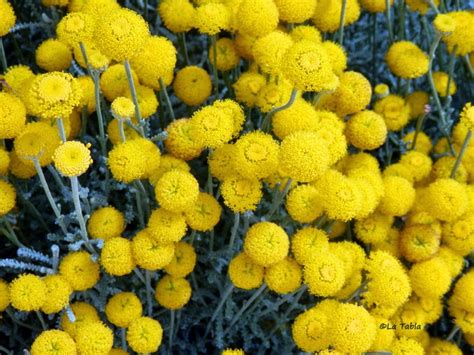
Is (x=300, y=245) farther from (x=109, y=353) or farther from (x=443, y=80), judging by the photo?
(x=443, y=80)

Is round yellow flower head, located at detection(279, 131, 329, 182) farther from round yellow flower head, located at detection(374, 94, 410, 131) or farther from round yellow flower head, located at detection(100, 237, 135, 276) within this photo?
round yellow flower head, located at detection(374, 94, 410, 131)

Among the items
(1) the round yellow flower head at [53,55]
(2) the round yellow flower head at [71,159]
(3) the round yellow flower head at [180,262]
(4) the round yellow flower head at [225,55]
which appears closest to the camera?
(2) the round yellow flower head at [71,159]

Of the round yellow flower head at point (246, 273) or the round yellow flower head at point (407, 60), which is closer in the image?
the round yellow flower head at point (246, 273)

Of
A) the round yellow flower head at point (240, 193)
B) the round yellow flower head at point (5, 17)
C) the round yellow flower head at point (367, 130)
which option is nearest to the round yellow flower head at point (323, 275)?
the round yellow flower head at point (240, 193)

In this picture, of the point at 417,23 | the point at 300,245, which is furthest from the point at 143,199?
the point at 417,23

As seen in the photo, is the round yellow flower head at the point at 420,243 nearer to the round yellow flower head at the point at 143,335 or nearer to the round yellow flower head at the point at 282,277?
the round yellow flower head at the point at 282,277

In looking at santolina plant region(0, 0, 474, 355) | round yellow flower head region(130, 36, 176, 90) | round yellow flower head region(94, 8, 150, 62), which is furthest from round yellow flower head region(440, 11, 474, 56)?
round yellow flower head region(94, 8, 150, 62)

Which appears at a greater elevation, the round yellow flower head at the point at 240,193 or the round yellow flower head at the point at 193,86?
the round yellow flower head at the point at 193,86
